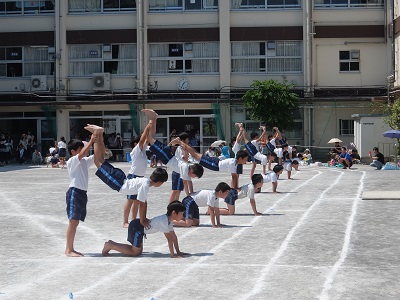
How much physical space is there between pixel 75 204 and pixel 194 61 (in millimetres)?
35723

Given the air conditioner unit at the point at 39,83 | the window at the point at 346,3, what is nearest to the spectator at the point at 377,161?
the window at the point at 346,3

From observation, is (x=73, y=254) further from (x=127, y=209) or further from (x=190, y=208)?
(x=190, y=208)

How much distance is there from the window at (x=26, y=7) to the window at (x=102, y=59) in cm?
276

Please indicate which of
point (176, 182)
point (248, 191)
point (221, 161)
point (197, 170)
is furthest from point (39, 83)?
point (197, 170)

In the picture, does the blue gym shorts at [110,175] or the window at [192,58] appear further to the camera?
the window at [192,58]

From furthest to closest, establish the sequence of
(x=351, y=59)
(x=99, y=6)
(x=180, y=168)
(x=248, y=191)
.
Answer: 1. (x=99, y=6)
2. (x=351, y=59)
3. (x=248, y=191)
4. (x=180, y=168)

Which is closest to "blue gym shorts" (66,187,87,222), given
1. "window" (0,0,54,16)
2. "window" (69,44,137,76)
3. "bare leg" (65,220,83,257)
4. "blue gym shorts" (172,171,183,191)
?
"bare leg" (65,220,83,257)

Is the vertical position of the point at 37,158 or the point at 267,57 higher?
the point at 267,57

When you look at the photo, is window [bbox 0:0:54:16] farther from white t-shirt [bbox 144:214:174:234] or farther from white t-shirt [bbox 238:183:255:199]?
white t-shirt [bbox 144:214:174:234]

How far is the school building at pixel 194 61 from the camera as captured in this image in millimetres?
47531

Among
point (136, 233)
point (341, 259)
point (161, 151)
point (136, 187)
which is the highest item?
point (161, 151)

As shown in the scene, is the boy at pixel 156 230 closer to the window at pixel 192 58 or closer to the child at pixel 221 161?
the child at pixel 221 161

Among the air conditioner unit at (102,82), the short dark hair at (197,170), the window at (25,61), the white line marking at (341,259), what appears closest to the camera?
the white line marking at (341,259)

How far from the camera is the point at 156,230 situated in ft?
41.7
